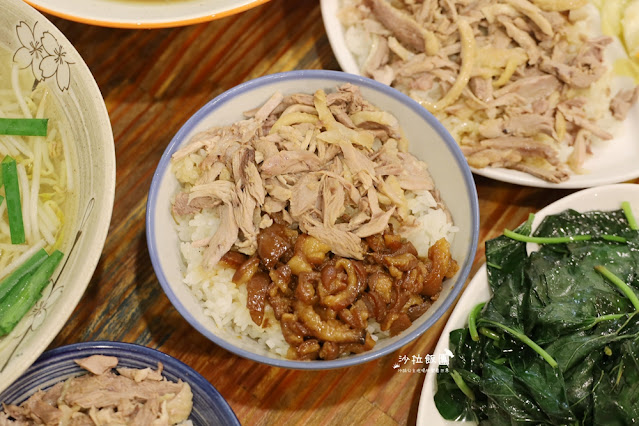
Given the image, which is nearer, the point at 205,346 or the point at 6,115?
the point at 6,115

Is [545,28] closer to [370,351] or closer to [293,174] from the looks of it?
[293,174]

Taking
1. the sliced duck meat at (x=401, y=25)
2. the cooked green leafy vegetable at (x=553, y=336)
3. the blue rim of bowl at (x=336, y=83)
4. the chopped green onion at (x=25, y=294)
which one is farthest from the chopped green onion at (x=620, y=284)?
the chopped green onion at (x=25, y=294)

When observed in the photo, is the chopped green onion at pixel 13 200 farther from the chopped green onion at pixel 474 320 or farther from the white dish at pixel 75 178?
the chopped green onion at pixel 474 320

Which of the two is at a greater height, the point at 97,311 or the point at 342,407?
the point at 97,311

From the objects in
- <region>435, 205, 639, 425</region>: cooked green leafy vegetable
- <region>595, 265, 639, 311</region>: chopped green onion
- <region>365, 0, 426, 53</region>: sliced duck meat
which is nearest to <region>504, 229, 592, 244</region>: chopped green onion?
<region>435, 205, 639, 425</region>: cooked green leafy vegetable

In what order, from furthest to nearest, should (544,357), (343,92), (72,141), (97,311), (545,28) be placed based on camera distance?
(545,28) < (97,311) < (343,92) < (544,357) < (72,141)

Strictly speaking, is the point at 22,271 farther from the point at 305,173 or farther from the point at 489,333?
the point at 489,333

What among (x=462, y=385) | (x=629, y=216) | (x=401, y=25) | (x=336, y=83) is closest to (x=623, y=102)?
(x=629, y=216)

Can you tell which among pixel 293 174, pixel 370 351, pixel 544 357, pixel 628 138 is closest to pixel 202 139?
pixel 293 174
